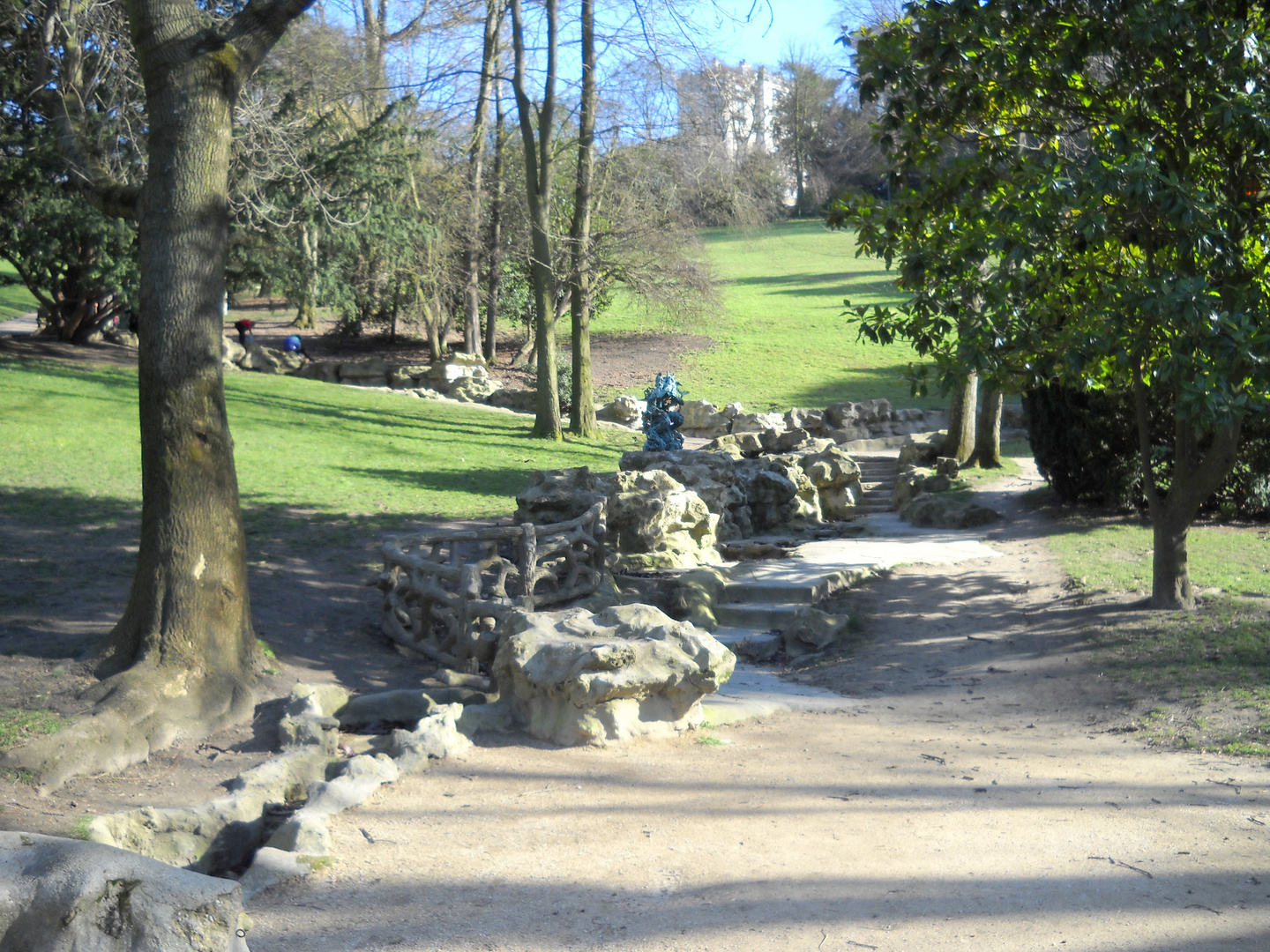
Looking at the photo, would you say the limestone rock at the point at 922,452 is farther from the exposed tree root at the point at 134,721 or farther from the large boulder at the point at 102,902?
the large boulder at the point at 102,902

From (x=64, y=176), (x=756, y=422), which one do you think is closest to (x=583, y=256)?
(x=756, y=422)

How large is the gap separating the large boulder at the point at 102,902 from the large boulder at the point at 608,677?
10.2 ft

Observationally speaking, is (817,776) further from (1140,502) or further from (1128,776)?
(1140,502)

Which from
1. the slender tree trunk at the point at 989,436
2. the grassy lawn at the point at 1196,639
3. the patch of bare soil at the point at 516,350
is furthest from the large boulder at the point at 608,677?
the patch of bare soil at the point at 516,350

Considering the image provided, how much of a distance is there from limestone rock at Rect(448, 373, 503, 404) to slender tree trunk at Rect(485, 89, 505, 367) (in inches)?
173

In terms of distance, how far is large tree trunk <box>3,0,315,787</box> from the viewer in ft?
22.0

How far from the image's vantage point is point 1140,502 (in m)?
13.3

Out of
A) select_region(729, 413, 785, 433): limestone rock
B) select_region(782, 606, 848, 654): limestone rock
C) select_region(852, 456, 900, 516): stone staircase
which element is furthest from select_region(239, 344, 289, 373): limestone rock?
select_region(782, 606, 848, 654): limestone rock

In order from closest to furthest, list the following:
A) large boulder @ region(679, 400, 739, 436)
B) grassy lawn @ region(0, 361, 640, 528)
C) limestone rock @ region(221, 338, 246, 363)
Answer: grassy lawn @ region(0, 361, 640, 528) < large boulder @ region(679, 400, 739, 436) < limestone rock @ region(221, 338, 246, 363)

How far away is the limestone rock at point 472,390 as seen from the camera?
2769 cm

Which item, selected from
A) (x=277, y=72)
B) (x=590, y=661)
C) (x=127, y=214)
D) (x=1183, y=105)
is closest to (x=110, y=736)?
(x=590, y=661)

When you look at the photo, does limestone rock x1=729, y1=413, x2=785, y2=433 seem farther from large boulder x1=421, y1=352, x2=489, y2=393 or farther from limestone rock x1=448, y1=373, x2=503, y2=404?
large boulder x1=421, y1=352, x2=489, y2=393

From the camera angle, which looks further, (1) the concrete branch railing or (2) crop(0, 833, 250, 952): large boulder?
(1) the concrete branch railing

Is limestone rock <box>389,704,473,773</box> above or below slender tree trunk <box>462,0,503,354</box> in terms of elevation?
below
